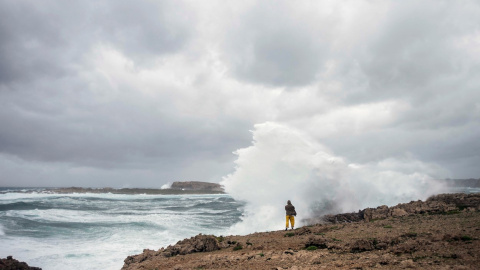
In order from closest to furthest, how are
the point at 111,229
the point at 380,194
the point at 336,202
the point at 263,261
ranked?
the point at 263,261
the point at 111,229
the point at 336,202
the point at 380,194

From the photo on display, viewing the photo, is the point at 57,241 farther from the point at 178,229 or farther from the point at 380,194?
the point at 380,194

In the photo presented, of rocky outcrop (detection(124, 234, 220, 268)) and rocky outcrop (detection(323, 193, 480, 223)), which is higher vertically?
rocky outcrop (detection(323, 193, 480, 223))

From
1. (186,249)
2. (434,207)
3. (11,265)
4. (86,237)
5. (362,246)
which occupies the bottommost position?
(86,237)

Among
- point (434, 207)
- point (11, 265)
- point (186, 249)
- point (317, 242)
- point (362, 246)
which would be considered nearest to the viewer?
point (362, 246)

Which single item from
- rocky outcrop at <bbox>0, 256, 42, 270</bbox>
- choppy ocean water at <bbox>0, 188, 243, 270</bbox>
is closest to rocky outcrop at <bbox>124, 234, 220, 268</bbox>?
choppy ocean water at <bbox>0, 188, 243, 270</bbox>

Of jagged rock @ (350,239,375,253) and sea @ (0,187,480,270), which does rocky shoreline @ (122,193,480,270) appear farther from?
sea @ (0,187,480,270)

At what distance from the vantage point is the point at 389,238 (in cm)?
809

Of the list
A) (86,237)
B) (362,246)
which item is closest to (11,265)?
(86,237)

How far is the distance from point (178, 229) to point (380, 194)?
17.7m

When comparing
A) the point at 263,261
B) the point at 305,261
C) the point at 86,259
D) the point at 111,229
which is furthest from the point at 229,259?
the point at 111,229

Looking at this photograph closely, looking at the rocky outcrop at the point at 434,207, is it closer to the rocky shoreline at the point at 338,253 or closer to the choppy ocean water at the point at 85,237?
the rocky shoreline at the point at 338,253

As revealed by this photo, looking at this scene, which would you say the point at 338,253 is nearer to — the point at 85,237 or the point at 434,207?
the point at 434,207

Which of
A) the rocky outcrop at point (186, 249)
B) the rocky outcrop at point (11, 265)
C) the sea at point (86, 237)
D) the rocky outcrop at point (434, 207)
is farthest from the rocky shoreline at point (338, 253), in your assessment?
the sea at point (86, 237)

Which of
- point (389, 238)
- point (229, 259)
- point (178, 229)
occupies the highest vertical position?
point (389, 238)
